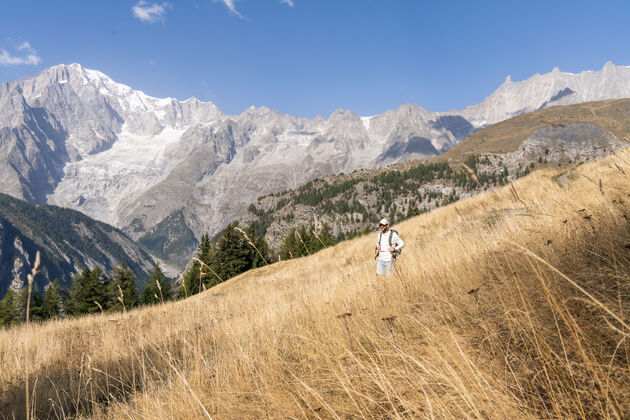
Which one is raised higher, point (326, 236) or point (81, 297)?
point (326, 236)

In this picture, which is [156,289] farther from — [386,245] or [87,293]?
[386,245]

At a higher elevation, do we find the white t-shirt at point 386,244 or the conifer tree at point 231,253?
the white t-shirt at point 386,244

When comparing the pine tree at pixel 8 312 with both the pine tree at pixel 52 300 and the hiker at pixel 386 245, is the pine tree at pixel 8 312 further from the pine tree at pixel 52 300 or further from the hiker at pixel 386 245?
the hiker at pixel 386 245

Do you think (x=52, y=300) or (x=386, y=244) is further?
(x=52, y=300)

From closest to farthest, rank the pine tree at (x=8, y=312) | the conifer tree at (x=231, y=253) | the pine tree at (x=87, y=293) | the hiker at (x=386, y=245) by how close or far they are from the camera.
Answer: the hiker at (x=386, y=245) → the pine tree at (x=8, y=312) → the pine tree at (x=87, y=293) → the conifer tree at (x=231, y=253)

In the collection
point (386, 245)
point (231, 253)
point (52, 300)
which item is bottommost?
point (52, 300)

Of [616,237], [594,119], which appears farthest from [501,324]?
[594,119]

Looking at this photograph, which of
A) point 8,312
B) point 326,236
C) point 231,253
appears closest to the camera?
point 8,312

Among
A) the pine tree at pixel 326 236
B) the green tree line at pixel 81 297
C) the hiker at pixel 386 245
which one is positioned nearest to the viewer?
the hiker at pixel 386 245

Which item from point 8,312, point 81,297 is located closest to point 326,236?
point 81,297

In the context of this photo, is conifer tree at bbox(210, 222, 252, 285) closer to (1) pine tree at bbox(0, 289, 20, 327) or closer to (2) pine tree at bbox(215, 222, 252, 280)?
(2) pine tree at bbox(215, 222, 252, 280)

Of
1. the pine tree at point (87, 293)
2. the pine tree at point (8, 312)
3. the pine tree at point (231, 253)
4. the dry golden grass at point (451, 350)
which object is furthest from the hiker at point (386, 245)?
the pine tree at point (8, 312)

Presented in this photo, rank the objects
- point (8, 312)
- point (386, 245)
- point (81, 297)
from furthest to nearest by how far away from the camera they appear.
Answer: point (81, 297) → point (8, 312) → point (386, 245)

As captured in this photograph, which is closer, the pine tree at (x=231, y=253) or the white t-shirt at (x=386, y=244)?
the white t-shirt at (x=386, y=244)
